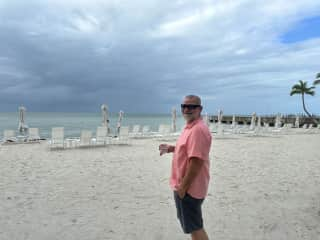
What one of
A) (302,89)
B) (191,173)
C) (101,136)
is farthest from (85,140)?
(302,89)

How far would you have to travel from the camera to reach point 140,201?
4605 mm

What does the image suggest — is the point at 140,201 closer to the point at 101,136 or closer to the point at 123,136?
the point at 101,136

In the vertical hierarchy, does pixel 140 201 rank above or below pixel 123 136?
below

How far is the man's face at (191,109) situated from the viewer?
7.80 ft

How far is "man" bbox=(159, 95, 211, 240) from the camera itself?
2.19 metres

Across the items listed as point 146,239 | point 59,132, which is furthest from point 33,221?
point 59,132

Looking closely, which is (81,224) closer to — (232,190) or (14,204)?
(14,204)

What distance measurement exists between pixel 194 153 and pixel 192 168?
0.38 feet

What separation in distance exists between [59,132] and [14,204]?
24.5 ft

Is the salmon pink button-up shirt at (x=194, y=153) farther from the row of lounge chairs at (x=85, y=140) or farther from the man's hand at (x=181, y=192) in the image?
the row of lounge chairs at (x=85, y=140)

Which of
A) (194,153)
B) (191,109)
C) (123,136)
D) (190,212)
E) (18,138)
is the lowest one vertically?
(190,212)

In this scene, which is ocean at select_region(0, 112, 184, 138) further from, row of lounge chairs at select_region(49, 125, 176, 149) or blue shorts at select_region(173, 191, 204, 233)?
blue shorts at select_region(173, 191, 204, 233)

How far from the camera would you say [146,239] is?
319 cm

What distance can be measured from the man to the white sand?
38.4 inches
